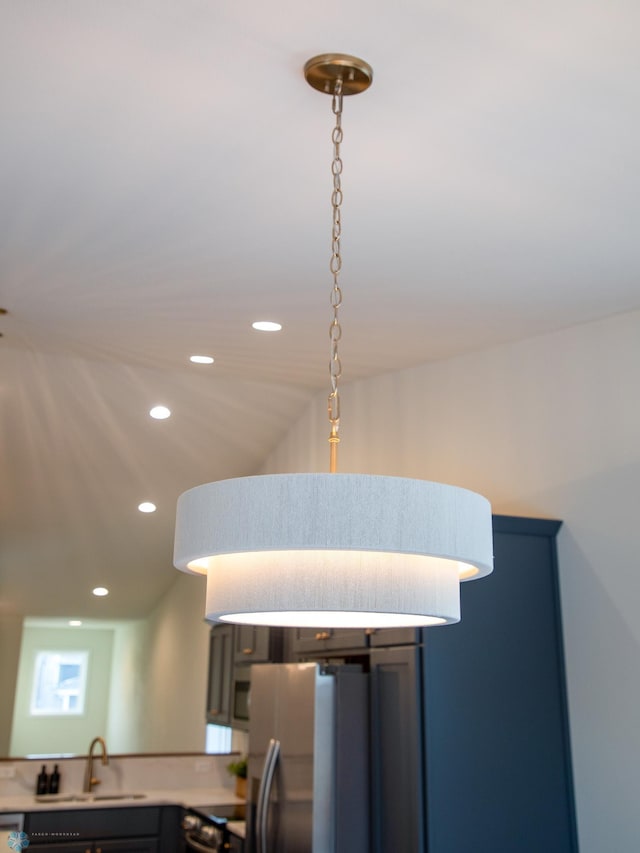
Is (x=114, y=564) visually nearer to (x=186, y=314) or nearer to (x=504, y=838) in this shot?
(x=186, y=314)

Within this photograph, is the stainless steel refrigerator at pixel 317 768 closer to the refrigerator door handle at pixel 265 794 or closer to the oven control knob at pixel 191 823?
the refrigerator door handle at pixel 265 794

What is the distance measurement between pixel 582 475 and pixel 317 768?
1.56m

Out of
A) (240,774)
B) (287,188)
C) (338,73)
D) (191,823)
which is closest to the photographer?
(338,73)

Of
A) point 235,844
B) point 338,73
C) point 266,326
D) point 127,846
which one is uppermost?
point 266,326

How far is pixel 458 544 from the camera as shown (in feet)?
4.68

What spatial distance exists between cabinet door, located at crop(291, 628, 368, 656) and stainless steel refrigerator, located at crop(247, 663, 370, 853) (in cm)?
16

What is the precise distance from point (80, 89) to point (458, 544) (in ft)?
4.75

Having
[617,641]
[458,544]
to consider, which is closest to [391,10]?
[458,544]

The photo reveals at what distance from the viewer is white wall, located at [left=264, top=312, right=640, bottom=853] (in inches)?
126

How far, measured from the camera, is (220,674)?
5.52 meters

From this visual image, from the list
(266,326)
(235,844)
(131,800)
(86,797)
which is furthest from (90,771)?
(266,326)

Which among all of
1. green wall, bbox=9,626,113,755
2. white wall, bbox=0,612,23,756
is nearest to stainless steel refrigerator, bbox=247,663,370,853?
green wall, bbox=9,626,113,755

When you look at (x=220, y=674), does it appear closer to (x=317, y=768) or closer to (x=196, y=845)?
(x=196, y=845)

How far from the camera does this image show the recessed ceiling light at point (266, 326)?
371 cm
